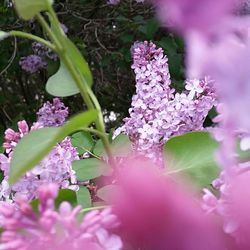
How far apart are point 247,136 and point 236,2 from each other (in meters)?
0.28

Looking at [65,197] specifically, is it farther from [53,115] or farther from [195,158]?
[53,115]

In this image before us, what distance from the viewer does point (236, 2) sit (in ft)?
0.49

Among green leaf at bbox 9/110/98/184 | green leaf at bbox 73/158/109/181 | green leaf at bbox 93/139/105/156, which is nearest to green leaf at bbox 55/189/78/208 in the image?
green leaf at bbox 9/110/98/184

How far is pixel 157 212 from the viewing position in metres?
0.17

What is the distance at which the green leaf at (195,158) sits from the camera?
1.81 feet

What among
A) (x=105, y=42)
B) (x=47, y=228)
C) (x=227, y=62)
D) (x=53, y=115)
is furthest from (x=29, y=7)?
(x=105, y=42)

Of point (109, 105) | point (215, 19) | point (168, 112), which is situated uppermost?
point (215, 19)

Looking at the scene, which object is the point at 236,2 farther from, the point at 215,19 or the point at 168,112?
the point at 168,112

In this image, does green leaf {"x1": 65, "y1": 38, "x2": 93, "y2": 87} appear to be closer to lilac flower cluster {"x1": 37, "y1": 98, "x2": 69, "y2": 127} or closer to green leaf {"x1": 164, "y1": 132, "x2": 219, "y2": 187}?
green leaf {"x1": 164, "y1": 132, "x2": 219, "y2": 187}

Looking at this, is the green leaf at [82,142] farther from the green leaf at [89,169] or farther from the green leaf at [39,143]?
the green leaf at [39,143]

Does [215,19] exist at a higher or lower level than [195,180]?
higher

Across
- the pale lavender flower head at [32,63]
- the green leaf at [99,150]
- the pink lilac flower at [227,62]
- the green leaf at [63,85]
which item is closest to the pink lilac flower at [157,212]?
the pink lilac flower at [227,62]

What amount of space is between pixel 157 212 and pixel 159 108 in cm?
75

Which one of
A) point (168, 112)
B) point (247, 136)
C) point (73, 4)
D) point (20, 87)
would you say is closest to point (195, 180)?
point (247, 136)
